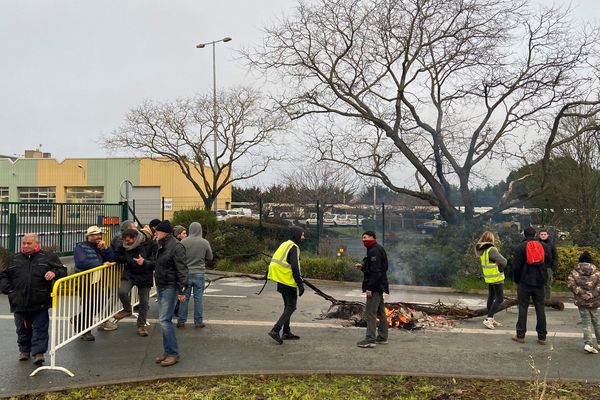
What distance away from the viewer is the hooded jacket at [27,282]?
5.46m

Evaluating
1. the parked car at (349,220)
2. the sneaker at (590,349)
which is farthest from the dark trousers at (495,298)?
the parked car at (349,220)

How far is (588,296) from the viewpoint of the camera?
6.25 metres

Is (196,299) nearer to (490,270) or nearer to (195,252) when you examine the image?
(195,252)

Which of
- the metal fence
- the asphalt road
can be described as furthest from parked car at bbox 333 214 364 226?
the asphalt road

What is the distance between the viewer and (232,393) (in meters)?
4.74

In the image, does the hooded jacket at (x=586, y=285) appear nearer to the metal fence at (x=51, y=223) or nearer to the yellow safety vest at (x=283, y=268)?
the yellow safety vest at (x=283, y=268)

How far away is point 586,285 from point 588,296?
0.46 ft

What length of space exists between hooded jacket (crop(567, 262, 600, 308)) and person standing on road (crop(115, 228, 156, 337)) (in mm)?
5660

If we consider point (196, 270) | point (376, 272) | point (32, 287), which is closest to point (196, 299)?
point (196, 270)

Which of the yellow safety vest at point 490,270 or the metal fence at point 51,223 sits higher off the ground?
the metal fence at point 51,223

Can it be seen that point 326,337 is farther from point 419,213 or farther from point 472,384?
point 419,213

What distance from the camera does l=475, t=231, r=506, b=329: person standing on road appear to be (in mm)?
7746

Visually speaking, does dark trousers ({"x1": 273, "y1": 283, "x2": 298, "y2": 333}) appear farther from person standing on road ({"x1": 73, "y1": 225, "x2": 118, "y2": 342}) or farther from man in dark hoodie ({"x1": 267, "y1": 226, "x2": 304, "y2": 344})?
person standing on road ({"x1": 73, "y1": 225, "x2": 118, "y2": 342})

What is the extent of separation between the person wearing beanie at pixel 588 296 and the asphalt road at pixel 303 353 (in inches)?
9.3
